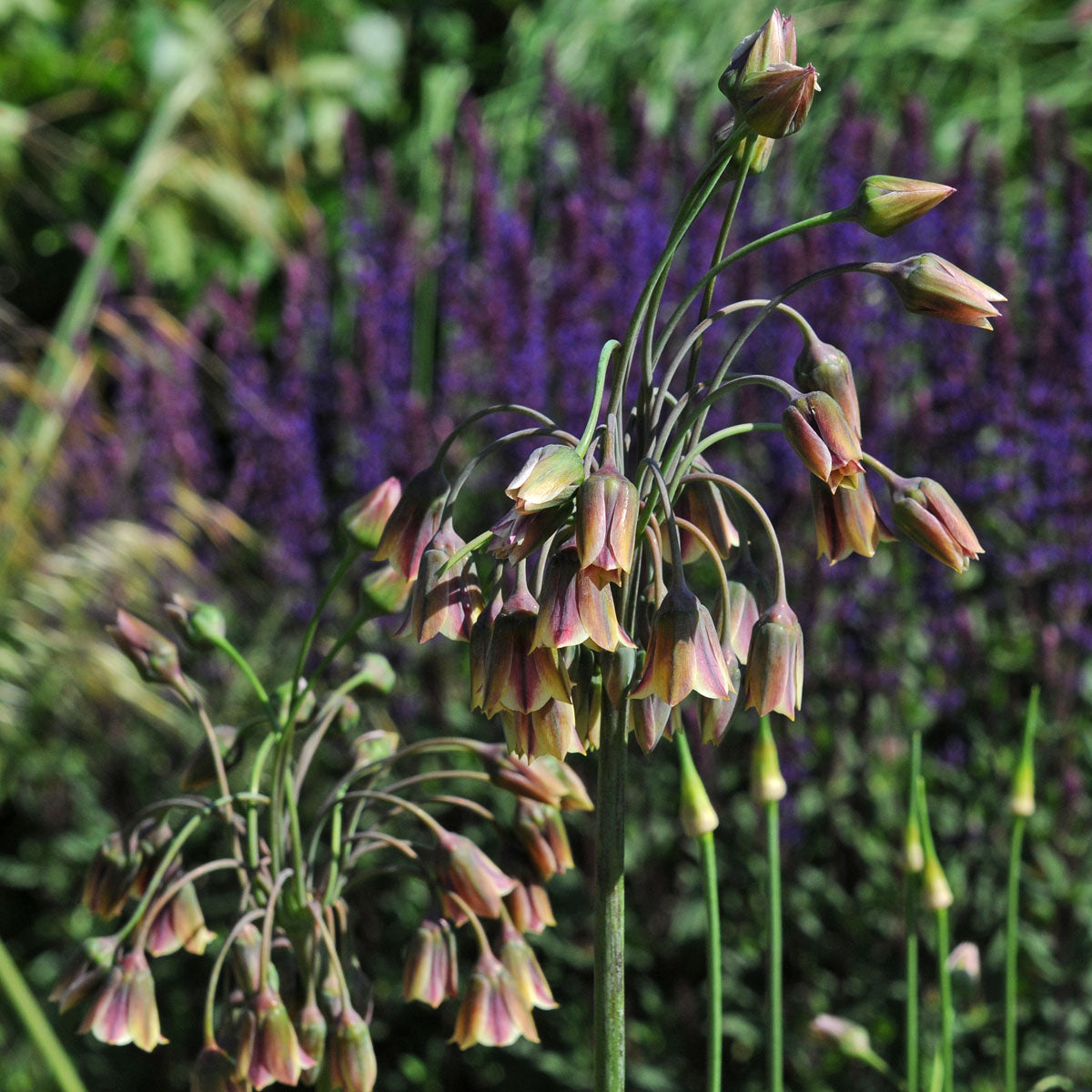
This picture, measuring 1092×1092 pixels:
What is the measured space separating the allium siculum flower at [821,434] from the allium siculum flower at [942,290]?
0.11 metres

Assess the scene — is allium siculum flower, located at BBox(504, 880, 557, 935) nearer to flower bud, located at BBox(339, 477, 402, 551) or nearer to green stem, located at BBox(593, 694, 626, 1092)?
green stem, located at BBox(593, 694, 626, 1092)

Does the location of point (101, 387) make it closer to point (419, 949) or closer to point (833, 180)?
point (833, 180)

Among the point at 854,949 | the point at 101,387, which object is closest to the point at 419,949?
the point at 854,949

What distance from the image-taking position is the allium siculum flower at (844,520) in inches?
41.3

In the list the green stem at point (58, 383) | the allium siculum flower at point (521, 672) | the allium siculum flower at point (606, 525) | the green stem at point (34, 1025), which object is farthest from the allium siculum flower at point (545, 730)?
the green stem at point (58, 383)

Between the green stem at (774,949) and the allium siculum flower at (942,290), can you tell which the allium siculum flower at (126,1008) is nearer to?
the green stem at (774,949)

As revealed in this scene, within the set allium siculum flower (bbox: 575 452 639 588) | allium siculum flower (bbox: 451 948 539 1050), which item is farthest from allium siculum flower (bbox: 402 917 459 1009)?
allium siculum flower (bbox: 575 452 639 588)

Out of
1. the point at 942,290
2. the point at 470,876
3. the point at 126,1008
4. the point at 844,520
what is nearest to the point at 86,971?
the point at 126,1008

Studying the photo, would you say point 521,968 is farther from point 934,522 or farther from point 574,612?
point 934,522

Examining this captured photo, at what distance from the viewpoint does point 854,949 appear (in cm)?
294

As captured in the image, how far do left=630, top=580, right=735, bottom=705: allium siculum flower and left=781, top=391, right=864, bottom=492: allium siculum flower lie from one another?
0.14m

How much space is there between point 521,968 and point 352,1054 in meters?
0.18

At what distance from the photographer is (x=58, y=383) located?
389 cm

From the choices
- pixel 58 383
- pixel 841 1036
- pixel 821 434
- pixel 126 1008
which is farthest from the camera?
pixel 58 383
